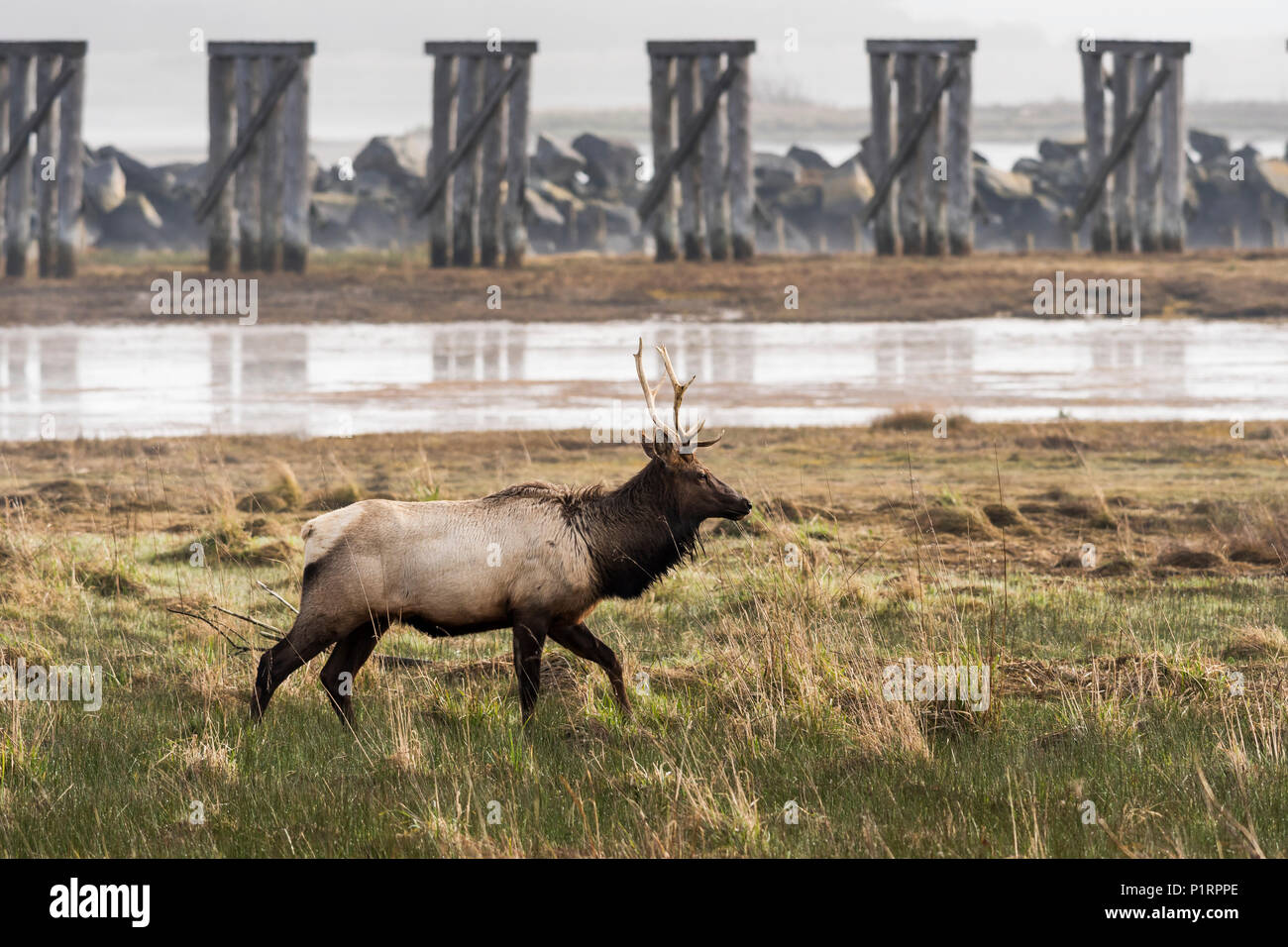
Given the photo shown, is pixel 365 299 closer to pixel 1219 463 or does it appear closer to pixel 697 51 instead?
pixel 697 51

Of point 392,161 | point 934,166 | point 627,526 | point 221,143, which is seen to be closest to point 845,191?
point 392,161

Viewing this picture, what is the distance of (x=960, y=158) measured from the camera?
1104 inches

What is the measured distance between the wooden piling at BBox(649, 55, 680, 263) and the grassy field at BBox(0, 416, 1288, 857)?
48.4 feet

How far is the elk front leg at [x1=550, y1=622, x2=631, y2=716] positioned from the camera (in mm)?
7695

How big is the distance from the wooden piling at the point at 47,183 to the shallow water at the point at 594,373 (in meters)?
3.33

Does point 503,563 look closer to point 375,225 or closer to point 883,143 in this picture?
point 883,143

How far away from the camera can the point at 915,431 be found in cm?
1630

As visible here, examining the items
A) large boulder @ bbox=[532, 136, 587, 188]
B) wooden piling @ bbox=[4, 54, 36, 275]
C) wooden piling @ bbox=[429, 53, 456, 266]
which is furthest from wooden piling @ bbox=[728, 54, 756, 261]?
large boulder @ bbox=[532, 136, 587, 188]

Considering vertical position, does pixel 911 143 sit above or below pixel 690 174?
above

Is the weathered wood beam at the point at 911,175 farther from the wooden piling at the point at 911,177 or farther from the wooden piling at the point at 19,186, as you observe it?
the wooden piling at the point at 19,186

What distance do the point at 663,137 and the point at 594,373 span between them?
28.6 feet

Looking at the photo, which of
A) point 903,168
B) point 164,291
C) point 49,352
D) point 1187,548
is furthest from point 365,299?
point 1187,548

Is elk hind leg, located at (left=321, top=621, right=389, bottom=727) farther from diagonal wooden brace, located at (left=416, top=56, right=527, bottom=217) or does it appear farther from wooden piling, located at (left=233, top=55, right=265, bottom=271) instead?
wooden piling, located at (left=233, top=55, right=265, bottom=271)

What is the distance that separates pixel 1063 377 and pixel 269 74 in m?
Answer: 12.7
